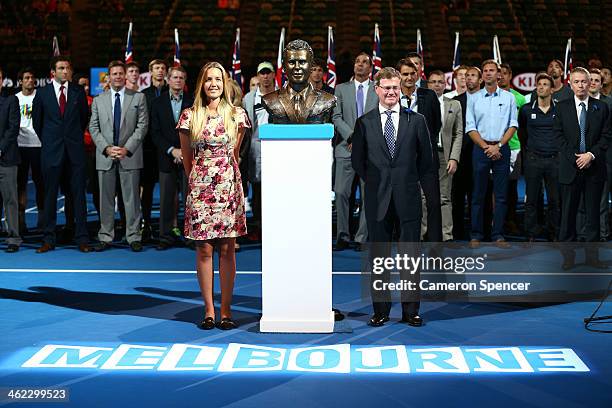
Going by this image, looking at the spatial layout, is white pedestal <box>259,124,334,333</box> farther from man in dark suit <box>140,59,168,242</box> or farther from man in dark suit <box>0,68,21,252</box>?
man in dark suit <box>0,68,21,252</box>

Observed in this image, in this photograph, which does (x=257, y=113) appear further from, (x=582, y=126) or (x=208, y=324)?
(x=208, y=324)

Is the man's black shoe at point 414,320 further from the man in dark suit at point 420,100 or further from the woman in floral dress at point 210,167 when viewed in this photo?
the woman in floral dress at point 210,167

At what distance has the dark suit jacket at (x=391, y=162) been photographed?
638cm

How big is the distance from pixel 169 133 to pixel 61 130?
1031mm

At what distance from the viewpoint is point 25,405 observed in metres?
4.71

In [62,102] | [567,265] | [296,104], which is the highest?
[62,102]

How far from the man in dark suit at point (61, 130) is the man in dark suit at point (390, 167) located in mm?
3923

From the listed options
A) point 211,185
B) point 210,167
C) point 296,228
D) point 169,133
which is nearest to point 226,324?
point 296,228

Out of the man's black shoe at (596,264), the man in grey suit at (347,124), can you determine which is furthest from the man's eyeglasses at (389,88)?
the man's black shoe at (596,264)

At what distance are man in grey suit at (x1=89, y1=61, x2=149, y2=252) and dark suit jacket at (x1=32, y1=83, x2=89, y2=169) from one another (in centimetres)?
20

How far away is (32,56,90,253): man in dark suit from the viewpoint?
939 cm

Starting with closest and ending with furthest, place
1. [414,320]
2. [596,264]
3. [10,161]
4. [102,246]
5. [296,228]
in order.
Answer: [296,228] < [414,320] < [596,264] < [10,161] < [102,246]

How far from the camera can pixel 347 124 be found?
9406 mm

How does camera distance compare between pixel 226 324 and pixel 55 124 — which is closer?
pixel 226 324
